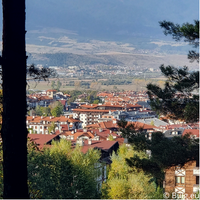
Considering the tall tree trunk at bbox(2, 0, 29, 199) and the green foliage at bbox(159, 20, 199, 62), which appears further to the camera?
the green foliage at bbox(159, 20, 199, 62)

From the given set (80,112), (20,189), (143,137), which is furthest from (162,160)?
(80,112)

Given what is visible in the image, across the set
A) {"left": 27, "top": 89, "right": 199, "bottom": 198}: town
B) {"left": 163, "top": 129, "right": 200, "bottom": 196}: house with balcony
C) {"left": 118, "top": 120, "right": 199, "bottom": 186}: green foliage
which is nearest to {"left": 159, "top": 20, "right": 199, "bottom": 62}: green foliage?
{"left": 27, "top": 89, "right": 199, "bottom": 198}: town

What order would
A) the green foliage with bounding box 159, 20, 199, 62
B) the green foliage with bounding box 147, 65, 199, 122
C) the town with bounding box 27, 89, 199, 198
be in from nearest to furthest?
the green foliage with bounding box 159, 20, 199, 62
the green foliage with bounding box 147, 65, 199, 122
the town with bounding box 27, 89, 199, 198

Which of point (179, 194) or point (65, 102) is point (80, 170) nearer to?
point (179, 194)

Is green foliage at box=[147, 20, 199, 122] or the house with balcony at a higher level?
green foliage at box=[147, 20, 199, 122]

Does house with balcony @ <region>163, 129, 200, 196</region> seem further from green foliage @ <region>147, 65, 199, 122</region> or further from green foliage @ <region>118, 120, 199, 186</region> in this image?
green foliage @ <region>147, 65, 199, 122</region>

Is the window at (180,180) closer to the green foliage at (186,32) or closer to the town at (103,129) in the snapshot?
Result: the town at (103,129)

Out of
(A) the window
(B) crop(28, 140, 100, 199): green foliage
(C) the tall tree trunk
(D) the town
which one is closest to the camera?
(C) the tall tree trunk

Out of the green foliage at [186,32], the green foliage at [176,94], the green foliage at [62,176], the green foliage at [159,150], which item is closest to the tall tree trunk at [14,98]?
the green foliage at [186,32]

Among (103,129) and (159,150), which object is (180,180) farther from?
(103,129)

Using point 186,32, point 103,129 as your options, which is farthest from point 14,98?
point 103,129
